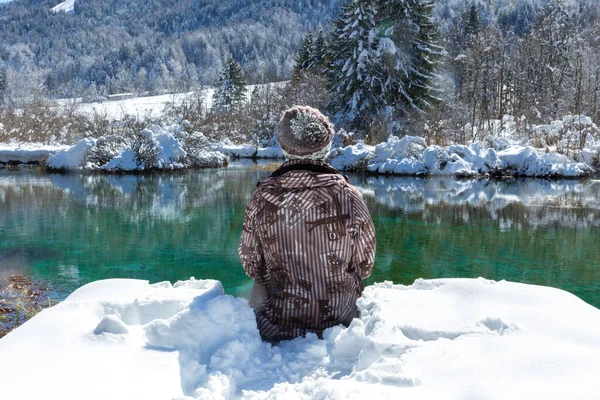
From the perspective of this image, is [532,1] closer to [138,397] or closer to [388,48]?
[388,48]

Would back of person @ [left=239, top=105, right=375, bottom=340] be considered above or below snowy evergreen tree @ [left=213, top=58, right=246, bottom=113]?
below

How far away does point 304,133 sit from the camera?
219 cm

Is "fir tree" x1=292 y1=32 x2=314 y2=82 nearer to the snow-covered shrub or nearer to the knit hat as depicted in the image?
the snow-covered shrub

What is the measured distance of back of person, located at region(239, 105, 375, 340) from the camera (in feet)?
7.32

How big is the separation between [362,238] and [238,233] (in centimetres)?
501

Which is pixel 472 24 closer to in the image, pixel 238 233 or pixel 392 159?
pixel 392 159

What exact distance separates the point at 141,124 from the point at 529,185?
1314cm

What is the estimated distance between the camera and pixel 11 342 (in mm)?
1751

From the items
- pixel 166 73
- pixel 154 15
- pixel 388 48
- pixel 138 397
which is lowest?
pixel 138 397

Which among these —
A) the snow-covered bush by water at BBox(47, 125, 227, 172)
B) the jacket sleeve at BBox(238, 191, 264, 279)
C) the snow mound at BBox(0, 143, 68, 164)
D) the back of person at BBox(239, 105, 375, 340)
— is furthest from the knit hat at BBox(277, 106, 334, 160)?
the snow mound at BBox(0, 143, 68, 164)

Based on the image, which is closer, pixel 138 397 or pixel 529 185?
pixel 138 397

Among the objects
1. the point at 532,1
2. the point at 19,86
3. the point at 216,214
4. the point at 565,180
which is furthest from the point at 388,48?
the point at 19,86

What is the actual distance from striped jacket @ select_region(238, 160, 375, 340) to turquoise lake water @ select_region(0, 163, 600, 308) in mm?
2396

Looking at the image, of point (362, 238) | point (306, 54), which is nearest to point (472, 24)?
point (306, 54)
